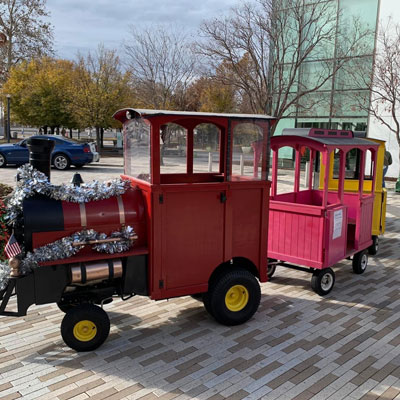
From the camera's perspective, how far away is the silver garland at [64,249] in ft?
12.1

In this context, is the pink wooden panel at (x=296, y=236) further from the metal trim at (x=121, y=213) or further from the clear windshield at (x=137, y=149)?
the metal trim at (x=121, y=213)

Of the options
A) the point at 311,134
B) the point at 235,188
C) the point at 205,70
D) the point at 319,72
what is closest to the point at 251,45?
the point at 205,70

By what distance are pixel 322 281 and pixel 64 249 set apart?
353cm

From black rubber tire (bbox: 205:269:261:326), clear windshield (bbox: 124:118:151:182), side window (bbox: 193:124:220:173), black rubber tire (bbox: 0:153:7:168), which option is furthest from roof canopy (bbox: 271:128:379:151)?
black rubber tire (bbox: 0:153:7:168)

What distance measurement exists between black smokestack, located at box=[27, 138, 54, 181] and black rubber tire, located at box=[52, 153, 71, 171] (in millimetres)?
15474

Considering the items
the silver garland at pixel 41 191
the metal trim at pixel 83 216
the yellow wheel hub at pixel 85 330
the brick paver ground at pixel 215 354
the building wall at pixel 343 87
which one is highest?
the building wall at pixel 343 87

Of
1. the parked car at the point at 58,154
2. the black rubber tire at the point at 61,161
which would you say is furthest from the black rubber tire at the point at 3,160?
the black rubber tire at the point at 61,161

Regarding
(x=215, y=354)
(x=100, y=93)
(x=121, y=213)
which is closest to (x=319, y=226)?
(x=215, y=354)

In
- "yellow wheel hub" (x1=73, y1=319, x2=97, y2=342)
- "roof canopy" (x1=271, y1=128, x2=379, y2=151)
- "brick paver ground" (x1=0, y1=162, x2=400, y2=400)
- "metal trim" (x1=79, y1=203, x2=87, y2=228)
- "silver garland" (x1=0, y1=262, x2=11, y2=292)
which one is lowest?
"brick paver ground" (x1=0, y1=162, x2=400, y2=400)

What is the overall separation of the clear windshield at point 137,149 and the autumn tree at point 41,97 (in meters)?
27.0

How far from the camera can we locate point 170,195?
4172mm

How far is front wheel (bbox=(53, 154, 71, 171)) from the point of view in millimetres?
18766

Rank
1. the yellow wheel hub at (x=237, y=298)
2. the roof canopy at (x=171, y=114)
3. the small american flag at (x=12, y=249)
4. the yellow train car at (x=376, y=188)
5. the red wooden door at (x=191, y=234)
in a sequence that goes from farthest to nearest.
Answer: the yellow train car at (x=376, y=188)
the yellow wheel hub at (x=237, y=298)
the red wooden door at (x=191, y=234)
the roof canopy at (x=171, y=114)
the small american flag at (x=12, y=249)

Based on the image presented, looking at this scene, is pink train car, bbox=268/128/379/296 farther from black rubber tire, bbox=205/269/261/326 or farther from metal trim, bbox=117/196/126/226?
metal trim, bbox=117/196/126/226
